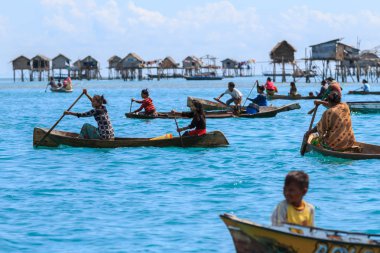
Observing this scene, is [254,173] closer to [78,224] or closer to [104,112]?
[104,112]

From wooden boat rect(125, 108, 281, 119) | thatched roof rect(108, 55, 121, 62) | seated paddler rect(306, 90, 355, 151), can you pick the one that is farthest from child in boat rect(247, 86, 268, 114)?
thatched roof rect(108, 55, 121, 62)

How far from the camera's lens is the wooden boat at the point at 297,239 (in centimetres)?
643

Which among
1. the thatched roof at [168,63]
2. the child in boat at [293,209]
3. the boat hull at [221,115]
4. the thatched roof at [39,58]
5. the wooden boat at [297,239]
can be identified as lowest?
the boat hull at [221,115]

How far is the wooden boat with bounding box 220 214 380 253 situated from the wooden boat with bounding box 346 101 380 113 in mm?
25395

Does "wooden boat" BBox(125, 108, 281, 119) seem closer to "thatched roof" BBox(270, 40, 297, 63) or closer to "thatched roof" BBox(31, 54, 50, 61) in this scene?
"thatched roof" BBox(270, 40, 297, 63)

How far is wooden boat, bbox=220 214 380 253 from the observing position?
6.43 m

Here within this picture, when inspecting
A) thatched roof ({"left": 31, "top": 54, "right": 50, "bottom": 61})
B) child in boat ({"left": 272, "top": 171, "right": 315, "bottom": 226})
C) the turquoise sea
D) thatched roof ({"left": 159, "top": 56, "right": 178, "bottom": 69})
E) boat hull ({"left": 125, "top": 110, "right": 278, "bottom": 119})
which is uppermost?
thatched roof ({"left": 31, "top": 54, "right": 50, "bottom": 61})

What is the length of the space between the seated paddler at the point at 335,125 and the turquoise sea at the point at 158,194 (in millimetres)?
337

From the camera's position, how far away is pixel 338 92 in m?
14.2

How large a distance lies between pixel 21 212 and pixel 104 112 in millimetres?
6052

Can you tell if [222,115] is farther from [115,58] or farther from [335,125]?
[115,58]

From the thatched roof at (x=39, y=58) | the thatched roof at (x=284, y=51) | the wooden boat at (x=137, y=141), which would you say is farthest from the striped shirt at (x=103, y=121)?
the thatched roof at (x=39, y=58)

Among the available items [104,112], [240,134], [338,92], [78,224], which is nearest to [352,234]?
[78,224]

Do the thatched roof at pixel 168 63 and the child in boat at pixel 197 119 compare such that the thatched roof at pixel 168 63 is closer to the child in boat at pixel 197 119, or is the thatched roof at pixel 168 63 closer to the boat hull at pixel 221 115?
the boat hull at pixel 221 115
